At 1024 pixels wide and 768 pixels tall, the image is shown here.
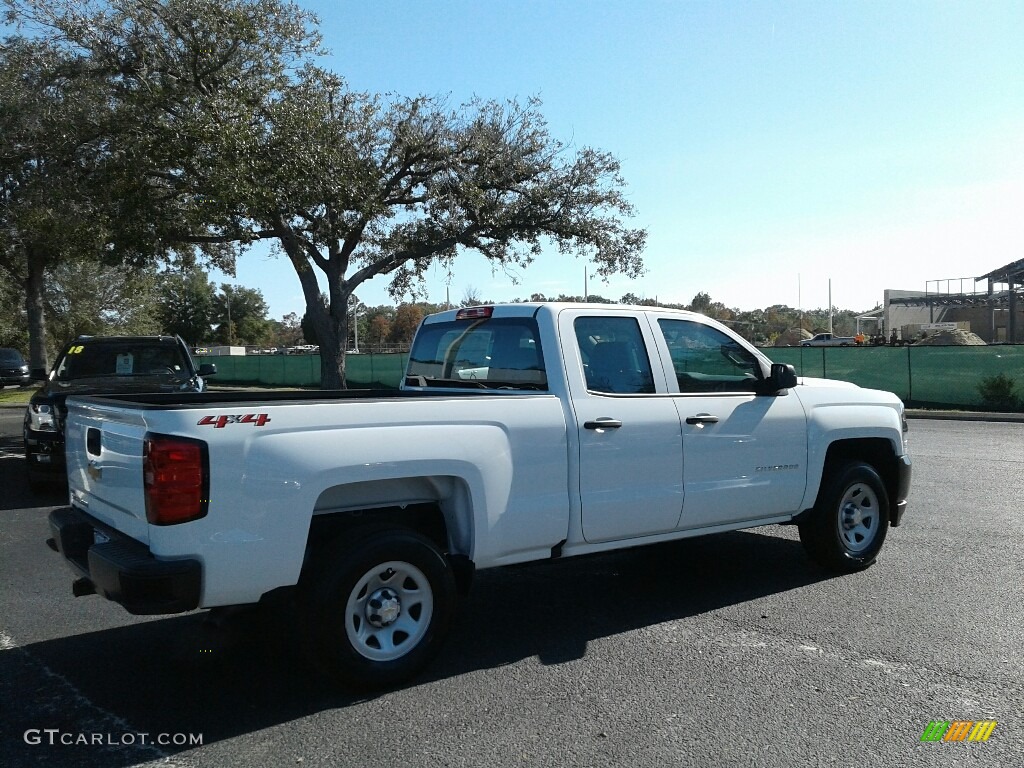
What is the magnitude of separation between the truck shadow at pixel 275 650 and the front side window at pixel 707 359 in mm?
1464

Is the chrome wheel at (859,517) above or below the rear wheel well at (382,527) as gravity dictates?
below

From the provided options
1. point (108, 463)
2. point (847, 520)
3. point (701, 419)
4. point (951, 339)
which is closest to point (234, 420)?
point (108, 463)

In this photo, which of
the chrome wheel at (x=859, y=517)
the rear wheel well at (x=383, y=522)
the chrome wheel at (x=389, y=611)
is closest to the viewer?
the chrome wheel at (x=389, y=611)

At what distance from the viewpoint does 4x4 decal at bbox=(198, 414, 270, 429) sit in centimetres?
376

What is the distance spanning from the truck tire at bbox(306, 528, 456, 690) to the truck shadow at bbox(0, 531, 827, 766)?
6.9 inches

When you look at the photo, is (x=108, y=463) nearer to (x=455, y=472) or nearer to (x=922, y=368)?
(x=455, y=472)

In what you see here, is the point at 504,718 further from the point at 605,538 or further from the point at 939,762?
the point at 939,762

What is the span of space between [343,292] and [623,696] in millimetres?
16166

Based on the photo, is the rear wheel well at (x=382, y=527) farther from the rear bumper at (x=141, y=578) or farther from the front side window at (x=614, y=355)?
the front side window at (x=614, y=355)

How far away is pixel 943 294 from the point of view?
63000 millimetres

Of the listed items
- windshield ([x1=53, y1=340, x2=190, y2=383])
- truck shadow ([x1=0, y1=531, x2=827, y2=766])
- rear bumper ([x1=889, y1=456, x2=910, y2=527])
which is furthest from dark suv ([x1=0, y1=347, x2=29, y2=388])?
rear bumper ([x1=889, y1=456, x2=910, y2=527])

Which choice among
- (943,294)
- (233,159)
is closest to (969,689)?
(233,159)

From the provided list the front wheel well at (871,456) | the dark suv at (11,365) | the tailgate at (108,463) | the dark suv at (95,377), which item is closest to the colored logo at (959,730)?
the front wheel well at (871,456)

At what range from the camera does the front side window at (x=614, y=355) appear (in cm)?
529
